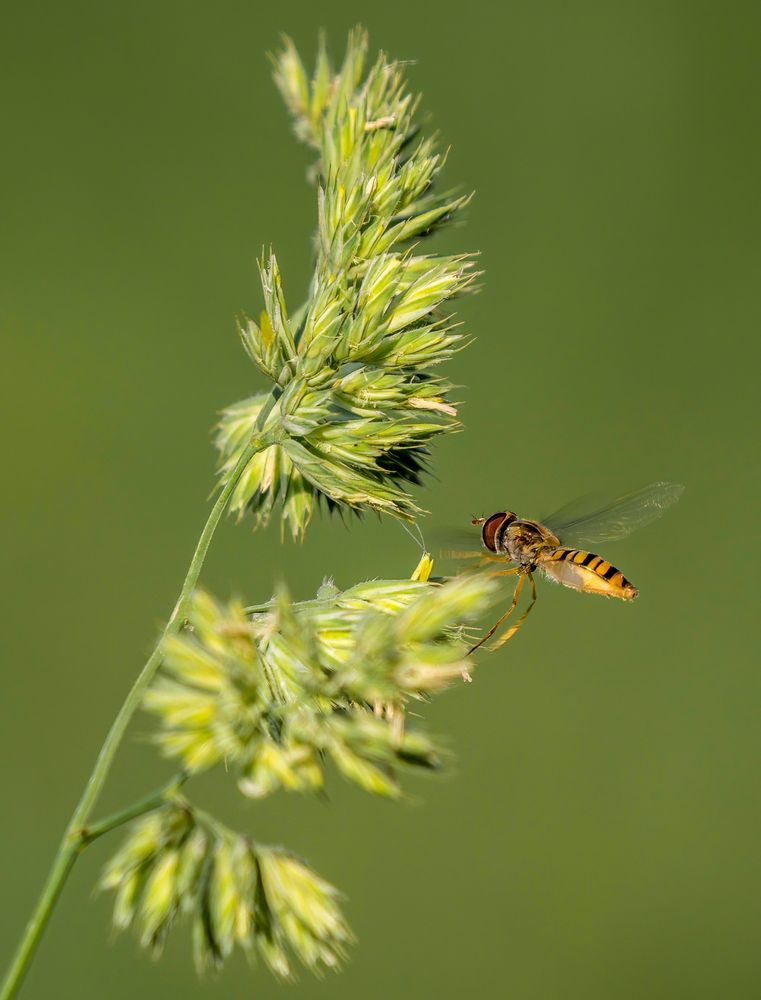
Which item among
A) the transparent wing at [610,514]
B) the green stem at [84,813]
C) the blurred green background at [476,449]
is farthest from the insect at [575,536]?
the blurred green background at [476,449]

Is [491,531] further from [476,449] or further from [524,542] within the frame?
[476,449]

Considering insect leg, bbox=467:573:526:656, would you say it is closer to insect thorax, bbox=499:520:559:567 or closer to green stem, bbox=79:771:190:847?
insect thorax, bbox=499:520:559:567

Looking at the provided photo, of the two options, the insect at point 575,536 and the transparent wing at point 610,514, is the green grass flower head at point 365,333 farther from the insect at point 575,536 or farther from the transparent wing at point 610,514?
the transparent wing at point 610,514

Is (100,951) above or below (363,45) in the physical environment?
below

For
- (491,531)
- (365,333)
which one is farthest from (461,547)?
(365,333)

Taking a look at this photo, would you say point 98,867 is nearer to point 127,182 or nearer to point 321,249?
point 321,249

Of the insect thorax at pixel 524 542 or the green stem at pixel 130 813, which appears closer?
the green stem at pixel 130 813

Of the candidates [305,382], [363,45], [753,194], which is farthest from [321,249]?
[753,194]
